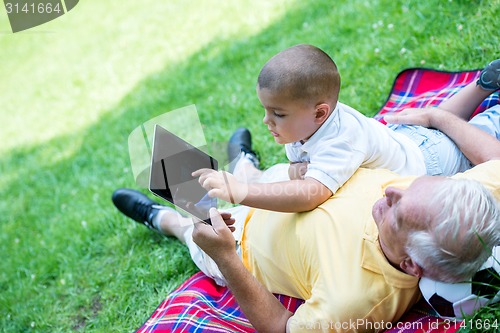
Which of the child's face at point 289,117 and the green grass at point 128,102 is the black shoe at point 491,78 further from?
the child's face at point 289,117

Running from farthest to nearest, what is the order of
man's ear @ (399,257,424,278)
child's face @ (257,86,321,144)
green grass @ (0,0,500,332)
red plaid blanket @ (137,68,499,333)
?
green grass @ (0,0,500,332)
child's face @ (257,86,321,144)
red plaid blanket @ (137,68,499,333)
man's ear @ (399,257,424,278)

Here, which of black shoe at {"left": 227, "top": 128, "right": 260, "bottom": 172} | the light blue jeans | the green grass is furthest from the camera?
black shoe at {"left": 227, "top": 128, "right": 260, "bottom": 172}

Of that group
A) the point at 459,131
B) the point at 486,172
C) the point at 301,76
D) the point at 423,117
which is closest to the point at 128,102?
the point at 423,117

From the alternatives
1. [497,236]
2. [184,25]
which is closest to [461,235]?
[497,236]

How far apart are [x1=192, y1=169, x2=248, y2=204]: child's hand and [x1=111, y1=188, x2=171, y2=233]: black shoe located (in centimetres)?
138

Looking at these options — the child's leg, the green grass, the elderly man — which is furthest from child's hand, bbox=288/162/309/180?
the green grass

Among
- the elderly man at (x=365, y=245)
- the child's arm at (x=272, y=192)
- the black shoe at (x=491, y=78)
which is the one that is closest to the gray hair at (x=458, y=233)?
the elderly man at (x=365, y=245)

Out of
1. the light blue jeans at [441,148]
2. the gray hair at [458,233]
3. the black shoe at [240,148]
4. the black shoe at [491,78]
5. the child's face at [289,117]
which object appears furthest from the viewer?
the black shoe at [240,148]

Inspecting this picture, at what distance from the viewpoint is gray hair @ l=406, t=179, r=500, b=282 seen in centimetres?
172

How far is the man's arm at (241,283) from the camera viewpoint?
2.11 m

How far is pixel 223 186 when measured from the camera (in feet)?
6.81

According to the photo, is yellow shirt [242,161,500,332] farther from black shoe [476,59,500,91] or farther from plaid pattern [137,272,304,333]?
black shoe [476,59,500,91]

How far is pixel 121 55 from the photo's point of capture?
24.3 feet

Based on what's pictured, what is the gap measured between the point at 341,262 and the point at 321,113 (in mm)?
643
